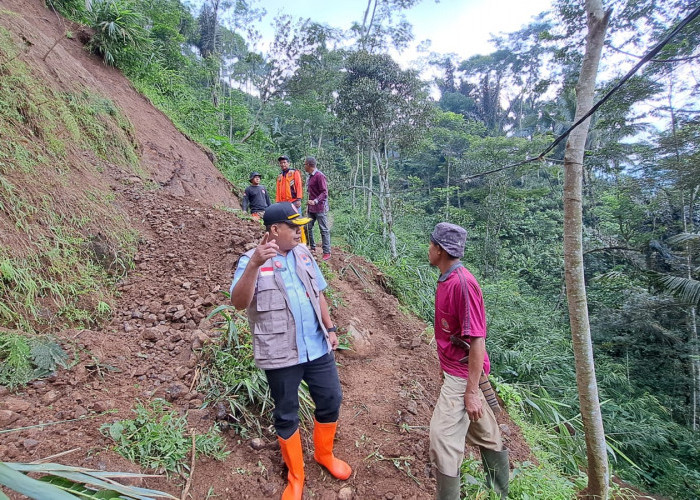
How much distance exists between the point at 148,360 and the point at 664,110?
10.8m

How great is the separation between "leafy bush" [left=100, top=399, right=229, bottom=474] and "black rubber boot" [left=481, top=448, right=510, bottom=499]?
1.63 metres

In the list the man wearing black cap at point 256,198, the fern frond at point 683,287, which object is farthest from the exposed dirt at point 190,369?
the fern frond at point 683,287

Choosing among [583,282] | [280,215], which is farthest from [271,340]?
[583,282]

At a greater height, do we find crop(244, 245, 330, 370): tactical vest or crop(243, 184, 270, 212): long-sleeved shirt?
crop(243, 184, 270, 212): long-sleeved shirt

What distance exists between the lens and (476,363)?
1936 mm

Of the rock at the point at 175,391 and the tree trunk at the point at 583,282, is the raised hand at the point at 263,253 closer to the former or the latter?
the rock at the point at 175,391

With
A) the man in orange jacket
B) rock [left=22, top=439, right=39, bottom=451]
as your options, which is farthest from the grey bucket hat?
the man in orange jacket

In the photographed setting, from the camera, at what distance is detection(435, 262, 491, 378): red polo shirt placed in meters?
1.96

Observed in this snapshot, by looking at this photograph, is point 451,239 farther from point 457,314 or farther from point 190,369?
point 190,369

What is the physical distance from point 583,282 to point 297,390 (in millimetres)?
2222

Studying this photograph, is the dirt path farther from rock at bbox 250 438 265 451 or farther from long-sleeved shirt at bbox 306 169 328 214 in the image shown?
long-sleeved shirt at bbox 306 169 328 214

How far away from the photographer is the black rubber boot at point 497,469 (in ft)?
7.33

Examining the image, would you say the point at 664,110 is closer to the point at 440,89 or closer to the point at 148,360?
the point at 148,360

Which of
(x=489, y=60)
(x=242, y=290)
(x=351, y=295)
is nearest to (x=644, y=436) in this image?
(x=351, y=295)
